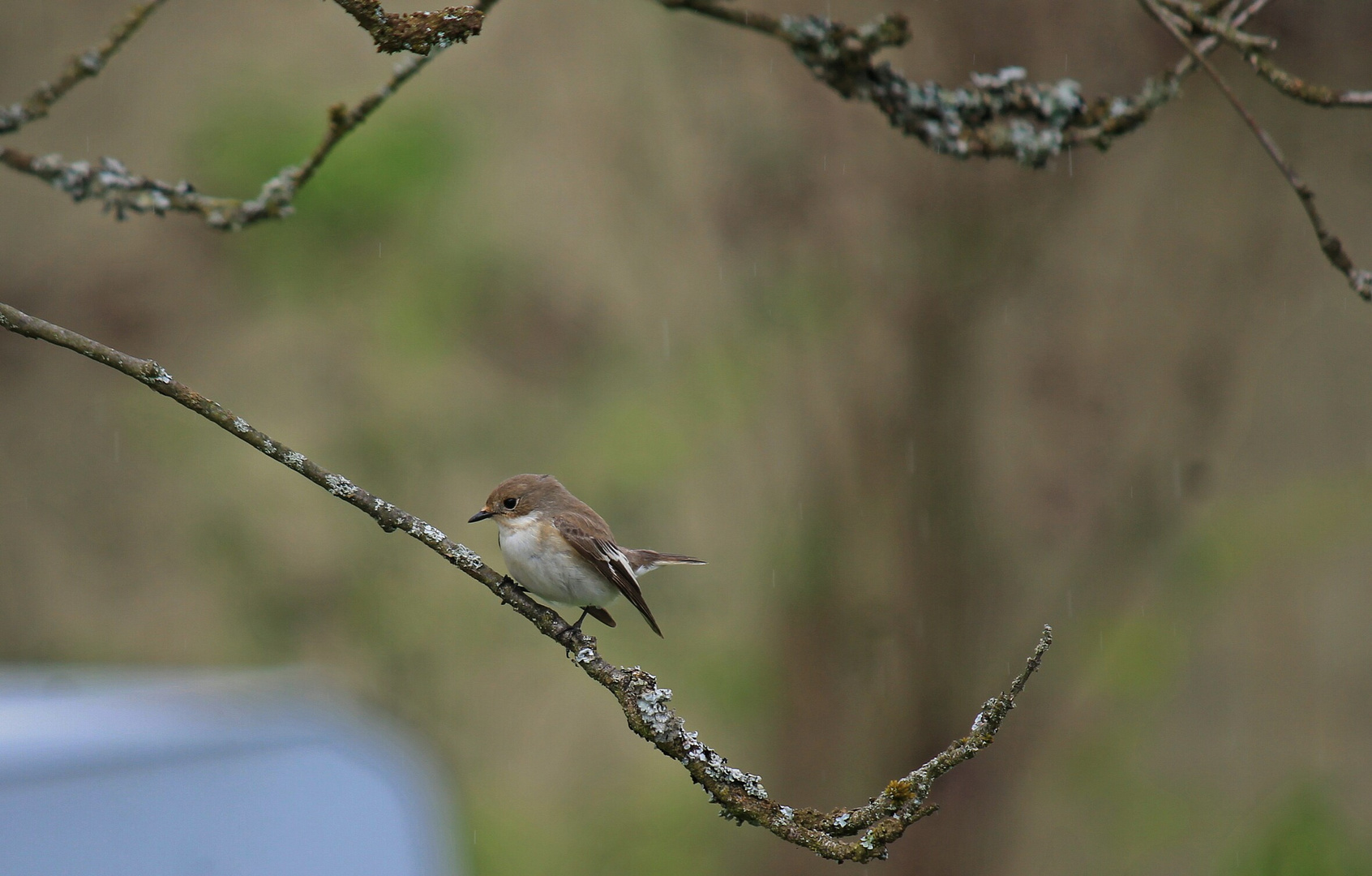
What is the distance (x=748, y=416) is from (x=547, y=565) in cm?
369

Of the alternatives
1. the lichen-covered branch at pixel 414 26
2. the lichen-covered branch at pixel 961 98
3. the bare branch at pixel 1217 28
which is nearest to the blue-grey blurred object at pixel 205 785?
the lichen-covered branch at pixel 414 26

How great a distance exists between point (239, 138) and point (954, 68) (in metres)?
4.11

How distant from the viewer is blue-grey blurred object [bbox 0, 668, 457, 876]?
11.6 feet

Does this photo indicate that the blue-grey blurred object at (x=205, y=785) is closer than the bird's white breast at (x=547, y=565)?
Yes

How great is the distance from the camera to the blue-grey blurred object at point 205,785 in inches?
139

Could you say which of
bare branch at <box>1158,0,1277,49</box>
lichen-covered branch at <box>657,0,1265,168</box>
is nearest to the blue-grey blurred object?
lichen-covered branch at <box>657,0,1265,168</box>

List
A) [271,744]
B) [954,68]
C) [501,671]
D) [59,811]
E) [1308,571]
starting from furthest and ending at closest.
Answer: [501,671]
[1308,571]
[954,68]
[271,744]
[59,811]

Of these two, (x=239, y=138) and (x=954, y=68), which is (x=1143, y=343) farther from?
(x=239, y=138)

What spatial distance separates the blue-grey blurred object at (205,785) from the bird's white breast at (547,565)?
3.58ft

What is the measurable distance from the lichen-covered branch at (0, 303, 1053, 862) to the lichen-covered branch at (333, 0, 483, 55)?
0.78 m

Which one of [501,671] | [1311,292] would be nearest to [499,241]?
[501,671]

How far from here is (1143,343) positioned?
6215 millimetres

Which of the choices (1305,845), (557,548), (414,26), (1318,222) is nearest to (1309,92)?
(1318,222)

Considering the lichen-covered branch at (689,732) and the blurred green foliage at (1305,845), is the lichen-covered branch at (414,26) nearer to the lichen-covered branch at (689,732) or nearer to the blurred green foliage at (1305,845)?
the lichen-covered branch at (689,732)
